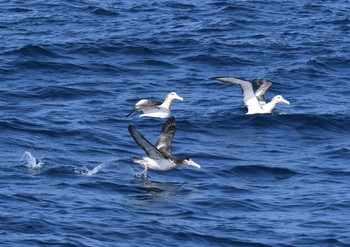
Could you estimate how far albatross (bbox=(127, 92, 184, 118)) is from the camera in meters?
29.0

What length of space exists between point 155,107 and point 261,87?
15.8ft

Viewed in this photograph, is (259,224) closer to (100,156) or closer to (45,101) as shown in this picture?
(100,156)

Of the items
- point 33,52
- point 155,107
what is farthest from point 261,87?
point 33,52

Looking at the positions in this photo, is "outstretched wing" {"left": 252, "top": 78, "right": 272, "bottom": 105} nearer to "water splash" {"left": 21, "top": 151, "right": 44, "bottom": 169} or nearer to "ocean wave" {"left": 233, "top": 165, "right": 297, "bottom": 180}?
"ocean wave" {"left": 233, "top": 165, "right": 297, "bottom": 180}

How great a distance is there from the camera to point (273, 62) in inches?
1437

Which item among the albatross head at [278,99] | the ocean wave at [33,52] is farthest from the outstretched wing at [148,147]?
the ocean wave at [33,52]

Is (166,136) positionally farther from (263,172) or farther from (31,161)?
(31,161)

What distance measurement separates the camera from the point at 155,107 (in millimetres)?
29172

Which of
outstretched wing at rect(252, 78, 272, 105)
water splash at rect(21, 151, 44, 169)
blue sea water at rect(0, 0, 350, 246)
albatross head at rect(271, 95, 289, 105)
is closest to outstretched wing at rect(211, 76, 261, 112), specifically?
blue sea water at rect(0, 0, 350, 246)

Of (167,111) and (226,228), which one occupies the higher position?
(167,111)

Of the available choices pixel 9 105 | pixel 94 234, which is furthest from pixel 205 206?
pixel 9 105

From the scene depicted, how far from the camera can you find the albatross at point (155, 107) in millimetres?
28950

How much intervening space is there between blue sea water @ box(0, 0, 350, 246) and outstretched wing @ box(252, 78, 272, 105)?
0.65 metres

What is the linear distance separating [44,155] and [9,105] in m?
5.52
